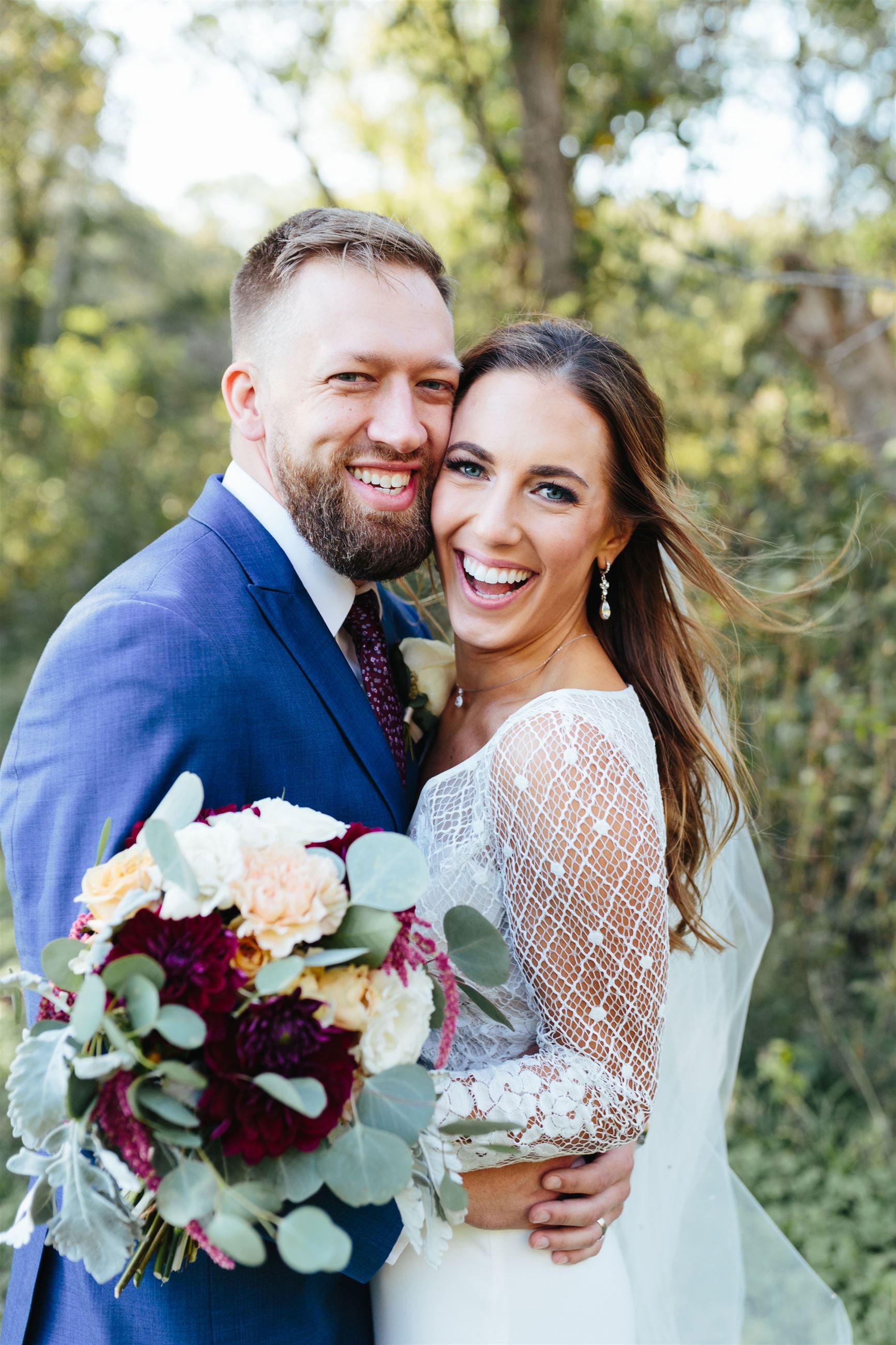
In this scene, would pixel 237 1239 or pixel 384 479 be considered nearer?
pixel 237 1239

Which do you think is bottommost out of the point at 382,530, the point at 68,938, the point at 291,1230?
the point at 291,1230

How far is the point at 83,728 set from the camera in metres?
1.63

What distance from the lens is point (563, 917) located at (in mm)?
1872

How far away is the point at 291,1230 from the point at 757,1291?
103 inches

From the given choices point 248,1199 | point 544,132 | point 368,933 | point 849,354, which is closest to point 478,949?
point 368,933

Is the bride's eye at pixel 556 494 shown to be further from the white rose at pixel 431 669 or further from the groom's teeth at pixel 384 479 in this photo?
the white rose at pixel 431 669

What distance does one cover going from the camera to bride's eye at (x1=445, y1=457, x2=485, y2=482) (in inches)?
89.4

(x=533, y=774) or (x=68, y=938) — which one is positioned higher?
(x=533, y=774)

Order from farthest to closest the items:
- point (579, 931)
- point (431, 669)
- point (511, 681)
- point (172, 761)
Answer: point (431, 669) → point (511, 681) → point (579, 931) → point (172, 761)

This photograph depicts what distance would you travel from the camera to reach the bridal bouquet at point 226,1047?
1.22 m

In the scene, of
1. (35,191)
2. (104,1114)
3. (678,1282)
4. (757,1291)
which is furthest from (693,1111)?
(35,191)

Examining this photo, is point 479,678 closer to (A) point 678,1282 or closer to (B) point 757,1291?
(A) point 678,1282

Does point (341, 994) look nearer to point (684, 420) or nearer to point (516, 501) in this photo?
point (516, 501)

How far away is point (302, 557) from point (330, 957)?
A: 1038 millimetres
